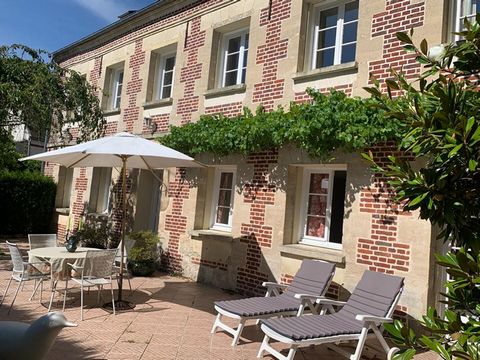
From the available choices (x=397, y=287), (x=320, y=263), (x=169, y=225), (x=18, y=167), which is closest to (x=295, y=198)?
(x=320, y=263)

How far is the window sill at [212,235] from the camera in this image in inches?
326

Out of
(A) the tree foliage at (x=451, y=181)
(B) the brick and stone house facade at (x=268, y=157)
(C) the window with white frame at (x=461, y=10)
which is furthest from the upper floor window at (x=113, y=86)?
(A) the tree foliage at (x=451, y=181)

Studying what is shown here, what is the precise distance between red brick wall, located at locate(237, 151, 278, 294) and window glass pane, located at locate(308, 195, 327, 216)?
0.66 meters

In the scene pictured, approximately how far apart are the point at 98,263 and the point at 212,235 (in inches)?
106

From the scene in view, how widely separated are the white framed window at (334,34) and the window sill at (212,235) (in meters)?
3.52

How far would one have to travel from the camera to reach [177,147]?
9.31 meters

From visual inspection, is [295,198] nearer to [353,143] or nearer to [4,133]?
[353,143]

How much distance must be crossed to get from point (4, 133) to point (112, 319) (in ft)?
23.4

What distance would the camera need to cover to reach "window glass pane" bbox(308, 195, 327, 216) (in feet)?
23.7

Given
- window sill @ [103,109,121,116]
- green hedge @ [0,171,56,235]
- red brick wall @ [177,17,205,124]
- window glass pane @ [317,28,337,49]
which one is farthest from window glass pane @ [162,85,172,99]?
green hedge @ [0,171,56,235]

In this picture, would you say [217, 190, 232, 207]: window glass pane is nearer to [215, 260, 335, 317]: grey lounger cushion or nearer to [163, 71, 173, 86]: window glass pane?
[215, 260, 335, 317]: grey lounger cushion

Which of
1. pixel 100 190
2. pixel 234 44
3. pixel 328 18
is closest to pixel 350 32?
pixel 328 18

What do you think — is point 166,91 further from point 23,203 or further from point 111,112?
point 23,203

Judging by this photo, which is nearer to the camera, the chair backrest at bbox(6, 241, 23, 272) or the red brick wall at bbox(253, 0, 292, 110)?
the chair backrest at bbox(6, 241, 23, 272)
